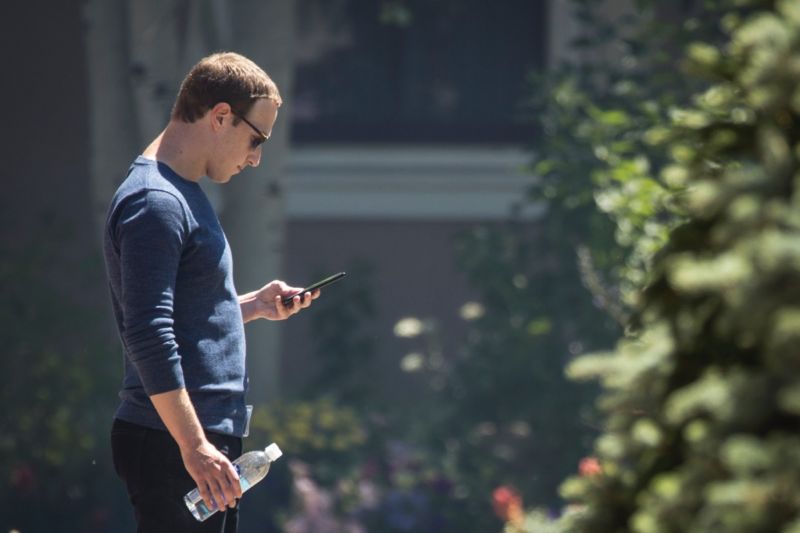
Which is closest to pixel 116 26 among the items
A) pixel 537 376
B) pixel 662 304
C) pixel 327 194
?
pixel 327 194

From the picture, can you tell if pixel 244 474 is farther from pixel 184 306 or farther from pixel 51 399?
pixel 51 399

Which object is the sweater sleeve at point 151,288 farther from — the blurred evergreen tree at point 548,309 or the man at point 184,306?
the blurred evergreen tree at point 548,309

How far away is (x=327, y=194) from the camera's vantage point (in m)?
7.96

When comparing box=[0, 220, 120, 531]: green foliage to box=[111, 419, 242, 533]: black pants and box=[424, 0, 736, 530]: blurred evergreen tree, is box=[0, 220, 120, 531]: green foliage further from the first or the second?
box=[111, 419, 242, 533]: black pants

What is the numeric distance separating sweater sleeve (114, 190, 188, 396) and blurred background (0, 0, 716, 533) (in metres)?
1.92

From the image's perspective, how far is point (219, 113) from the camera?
10.3 ft

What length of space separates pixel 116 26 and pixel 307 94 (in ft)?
6.83

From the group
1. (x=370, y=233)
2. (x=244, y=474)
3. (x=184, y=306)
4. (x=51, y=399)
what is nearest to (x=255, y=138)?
(x=184, y=306)

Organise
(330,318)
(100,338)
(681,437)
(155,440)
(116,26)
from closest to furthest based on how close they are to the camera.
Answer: (681,437)
(155,440)
(116,26)
(100,338)
(330,318)

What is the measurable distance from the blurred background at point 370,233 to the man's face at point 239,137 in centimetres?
163

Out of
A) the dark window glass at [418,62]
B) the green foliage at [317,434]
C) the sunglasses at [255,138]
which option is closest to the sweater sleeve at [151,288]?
the sunglasses at [255,138]

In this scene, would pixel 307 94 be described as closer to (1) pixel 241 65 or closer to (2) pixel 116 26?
(2) pixel 116 26

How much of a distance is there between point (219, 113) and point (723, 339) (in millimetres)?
1546

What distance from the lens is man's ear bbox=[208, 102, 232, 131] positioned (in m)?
3.13
